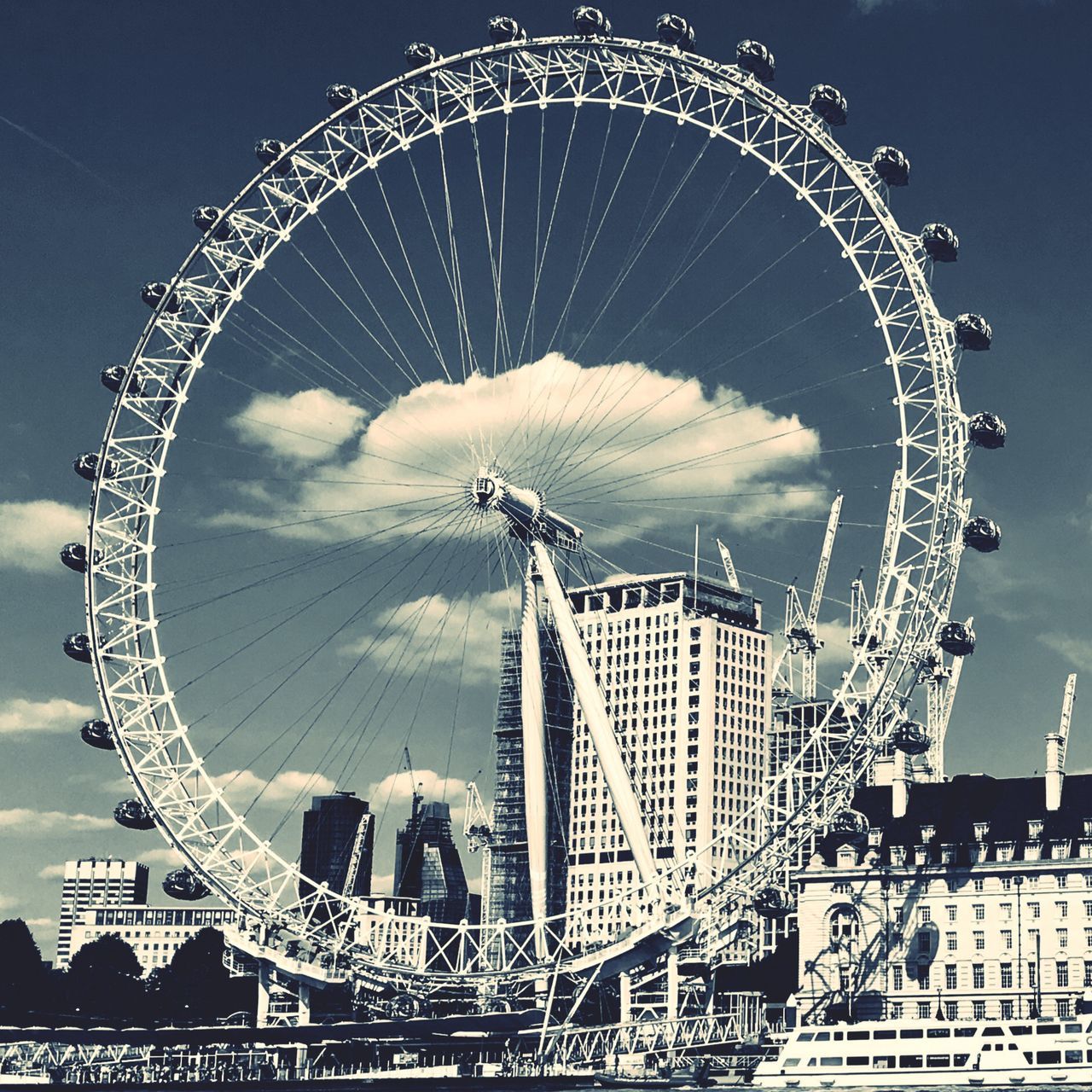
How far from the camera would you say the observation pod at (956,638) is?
8688cm

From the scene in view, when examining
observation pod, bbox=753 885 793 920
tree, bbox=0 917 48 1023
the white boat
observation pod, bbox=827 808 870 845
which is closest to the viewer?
the white boat

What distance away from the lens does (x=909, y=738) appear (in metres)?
94.6

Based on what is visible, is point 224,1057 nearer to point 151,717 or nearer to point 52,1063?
point 52,1063

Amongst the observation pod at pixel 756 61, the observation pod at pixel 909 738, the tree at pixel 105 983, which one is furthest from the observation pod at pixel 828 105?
the tree at pixel 105 983

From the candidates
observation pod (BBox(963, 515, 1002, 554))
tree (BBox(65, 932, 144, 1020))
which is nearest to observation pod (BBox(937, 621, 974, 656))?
observation pod (BBox(963, 515, 1002, 554))

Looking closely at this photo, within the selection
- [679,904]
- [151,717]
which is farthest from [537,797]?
[151,717]

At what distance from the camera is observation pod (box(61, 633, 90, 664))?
98250 mm

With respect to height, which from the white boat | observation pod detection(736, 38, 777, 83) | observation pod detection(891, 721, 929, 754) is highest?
observation pod detection(736, 38, 777, 83)

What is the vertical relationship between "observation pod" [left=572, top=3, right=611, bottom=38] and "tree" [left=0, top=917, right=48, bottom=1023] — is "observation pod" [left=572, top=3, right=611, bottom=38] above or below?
above

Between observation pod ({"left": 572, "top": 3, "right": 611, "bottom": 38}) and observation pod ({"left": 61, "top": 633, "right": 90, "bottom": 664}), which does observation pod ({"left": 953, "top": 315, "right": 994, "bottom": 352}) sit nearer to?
observation pod ({"left": 572, "top": 3, "right": 611, "bottom": 38})

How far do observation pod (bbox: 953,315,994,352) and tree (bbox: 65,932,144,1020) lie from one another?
107m

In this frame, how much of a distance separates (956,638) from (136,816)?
44252 millimetres

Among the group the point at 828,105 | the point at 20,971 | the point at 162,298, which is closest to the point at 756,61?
the point at 828,105

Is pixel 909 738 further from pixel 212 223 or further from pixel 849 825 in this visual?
pixel 212 223
